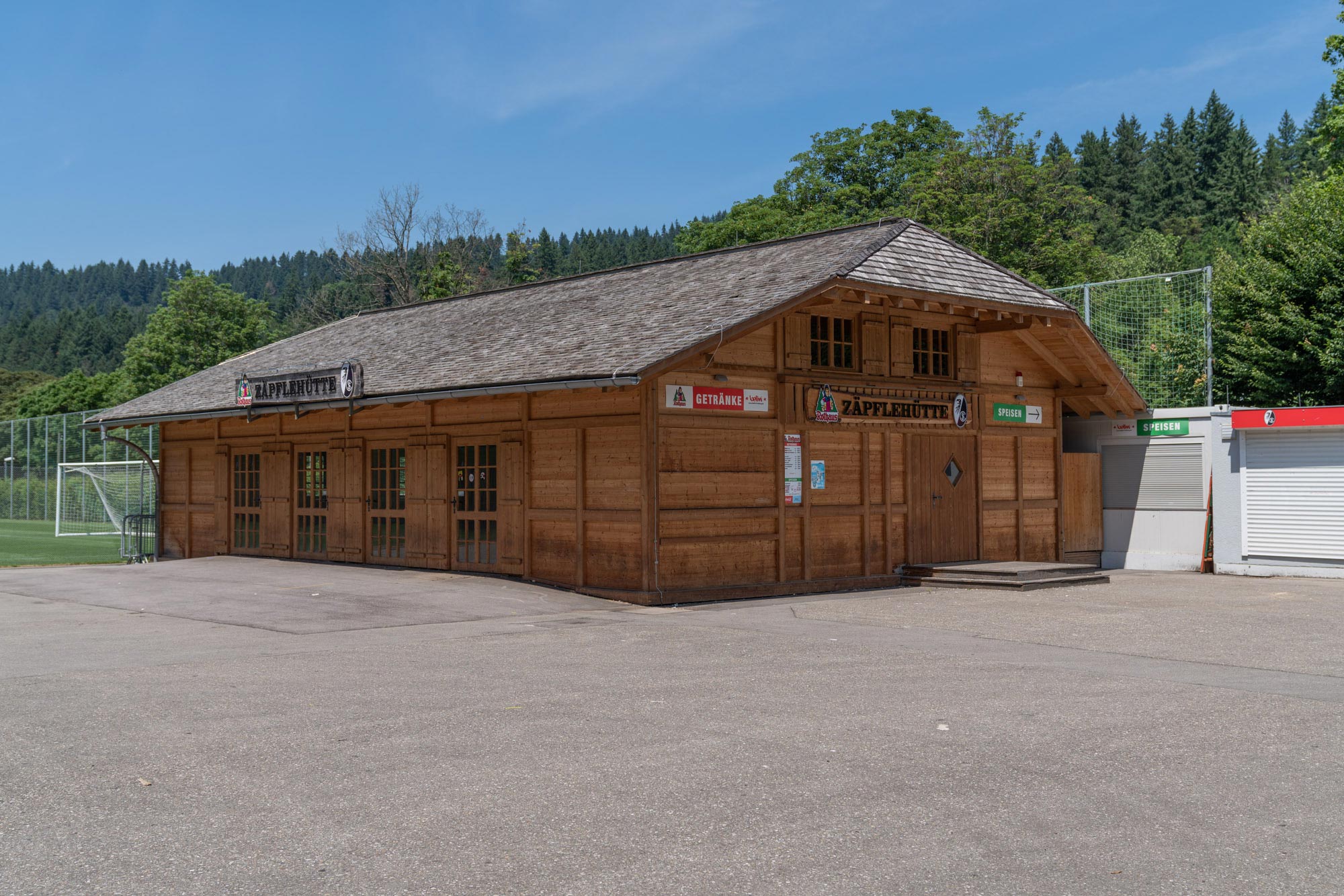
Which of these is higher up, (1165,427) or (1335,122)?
(1335,122)

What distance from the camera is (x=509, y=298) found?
23.7 m

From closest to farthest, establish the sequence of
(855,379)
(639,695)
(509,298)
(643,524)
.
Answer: (639,695) < (643,524) < (855,379) < (509,298)

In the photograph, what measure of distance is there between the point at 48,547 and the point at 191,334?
122ft

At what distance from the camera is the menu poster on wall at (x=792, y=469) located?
1678 cm

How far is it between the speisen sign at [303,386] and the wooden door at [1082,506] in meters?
12.6

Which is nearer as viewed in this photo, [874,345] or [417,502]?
[874,345]

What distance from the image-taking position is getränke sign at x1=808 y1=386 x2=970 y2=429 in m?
17.2

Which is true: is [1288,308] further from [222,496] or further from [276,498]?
[222,496]

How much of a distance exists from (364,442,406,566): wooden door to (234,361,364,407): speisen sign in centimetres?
130

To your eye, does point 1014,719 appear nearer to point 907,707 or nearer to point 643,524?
point 907,707

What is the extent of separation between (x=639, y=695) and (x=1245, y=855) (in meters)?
4.51

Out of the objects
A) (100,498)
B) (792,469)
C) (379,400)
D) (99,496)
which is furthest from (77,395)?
(792,469)

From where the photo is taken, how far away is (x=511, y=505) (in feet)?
57.0

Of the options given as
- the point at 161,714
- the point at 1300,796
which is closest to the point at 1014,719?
the point at 1300,796
